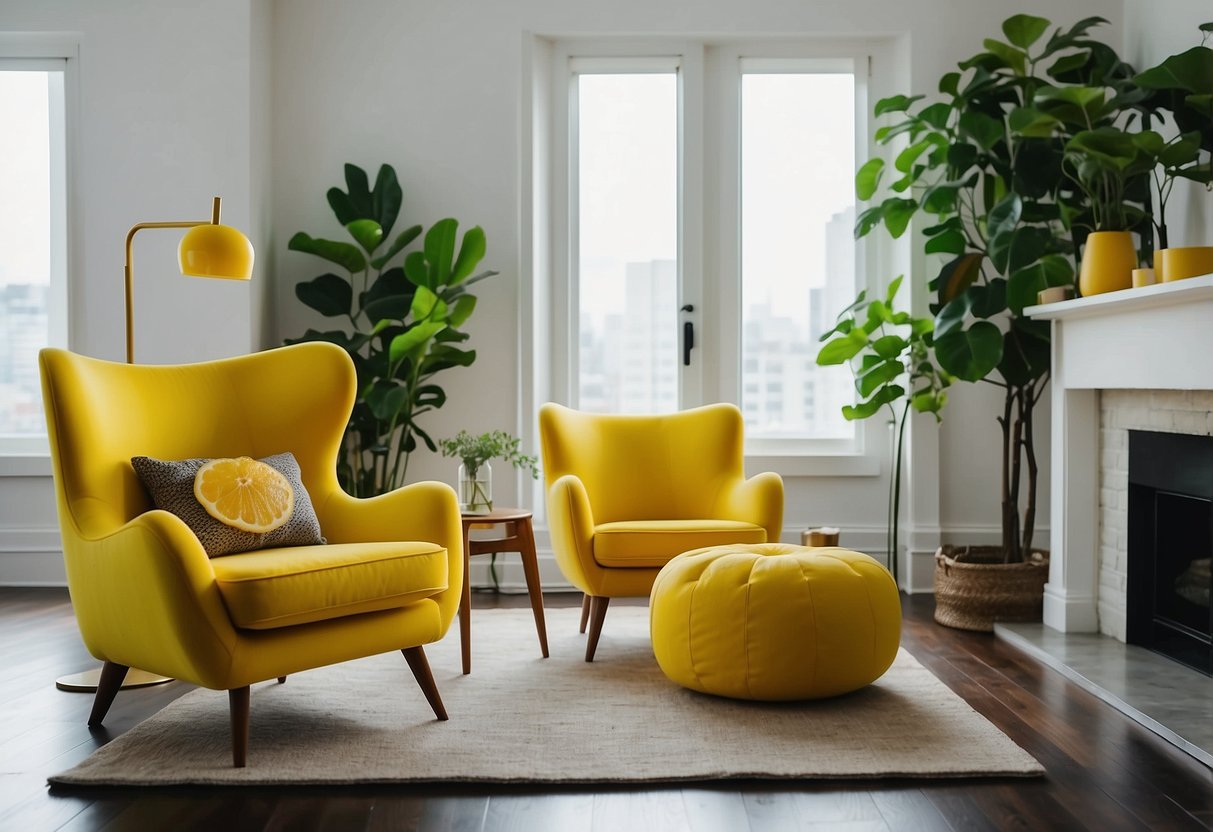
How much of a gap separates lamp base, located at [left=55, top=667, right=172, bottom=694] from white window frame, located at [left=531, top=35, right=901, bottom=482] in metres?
2.16

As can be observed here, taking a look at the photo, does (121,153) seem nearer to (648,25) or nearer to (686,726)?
(648,25)

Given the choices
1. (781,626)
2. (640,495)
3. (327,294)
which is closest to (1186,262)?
(781,626)

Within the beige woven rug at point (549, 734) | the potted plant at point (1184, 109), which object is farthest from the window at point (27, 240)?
the potted plant at point (1184, 109)

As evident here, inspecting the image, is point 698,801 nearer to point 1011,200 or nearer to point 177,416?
point 177,416

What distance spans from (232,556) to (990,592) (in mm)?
2635

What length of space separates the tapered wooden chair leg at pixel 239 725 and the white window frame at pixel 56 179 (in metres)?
2.79

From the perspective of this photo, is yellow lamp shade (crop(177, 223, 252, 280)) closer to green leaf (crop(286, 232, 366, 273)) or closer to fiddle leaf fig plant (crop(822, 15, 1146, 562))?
green leaf (crop(286, 232, 366, 273))

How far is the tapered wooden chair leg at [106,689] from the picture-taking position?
2.71m

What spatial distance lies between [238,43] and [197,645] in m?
3.09

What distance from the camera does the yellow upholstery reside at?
2.36 m

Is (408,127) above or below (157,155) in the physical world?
above

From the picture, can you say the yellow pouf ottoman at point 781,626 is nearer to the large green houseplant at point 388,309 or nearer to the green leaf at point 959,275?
the green leaf at point 959,275

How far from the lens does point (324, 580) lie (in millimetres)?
2473

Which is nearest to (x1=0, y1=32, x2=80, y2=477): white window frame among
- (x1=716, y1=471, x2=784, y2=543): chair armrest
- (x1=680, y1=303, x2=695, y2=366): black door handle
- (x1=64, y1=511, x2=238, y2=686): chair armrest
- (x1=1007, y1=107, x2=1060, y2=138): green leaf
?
(x1=64, y1=511, x2=238, y2=686): chair armrest
